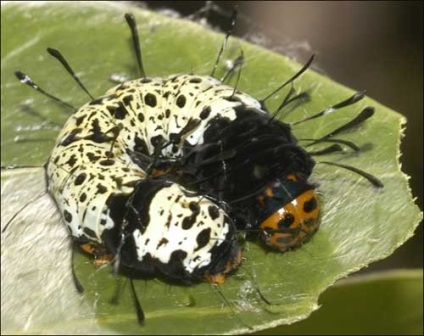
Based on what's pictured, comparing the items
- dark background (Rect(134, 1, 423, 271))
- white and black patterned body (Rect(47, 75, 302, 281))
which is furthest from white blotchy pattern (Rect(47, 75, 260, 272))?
dark background (Rect(134, 1, 423, 271))

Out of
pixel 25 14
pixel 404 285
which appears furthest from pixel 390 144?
pixel 25 14

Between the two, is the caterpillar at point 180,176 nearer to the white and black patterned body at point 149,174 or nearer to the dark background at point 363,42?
the white and black patterned body at point 149,174

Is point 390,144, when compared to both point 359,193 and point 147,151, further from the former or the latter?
point 147,151

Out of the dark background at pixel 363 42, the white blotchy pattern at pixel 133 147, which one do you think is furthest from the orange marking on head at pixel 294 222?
the dark background at pixel 363 42

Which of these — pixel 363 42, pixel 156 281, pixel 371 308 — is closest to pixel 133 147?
pixel 156 281

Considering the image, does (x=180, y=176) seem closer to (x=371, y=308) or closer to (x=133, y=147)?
(x=133, y=147)

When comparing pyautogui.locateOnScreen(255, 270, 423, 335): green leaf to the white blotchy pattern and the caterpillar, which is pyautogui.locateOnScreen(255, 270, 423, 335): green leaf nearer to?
the caterpillar
